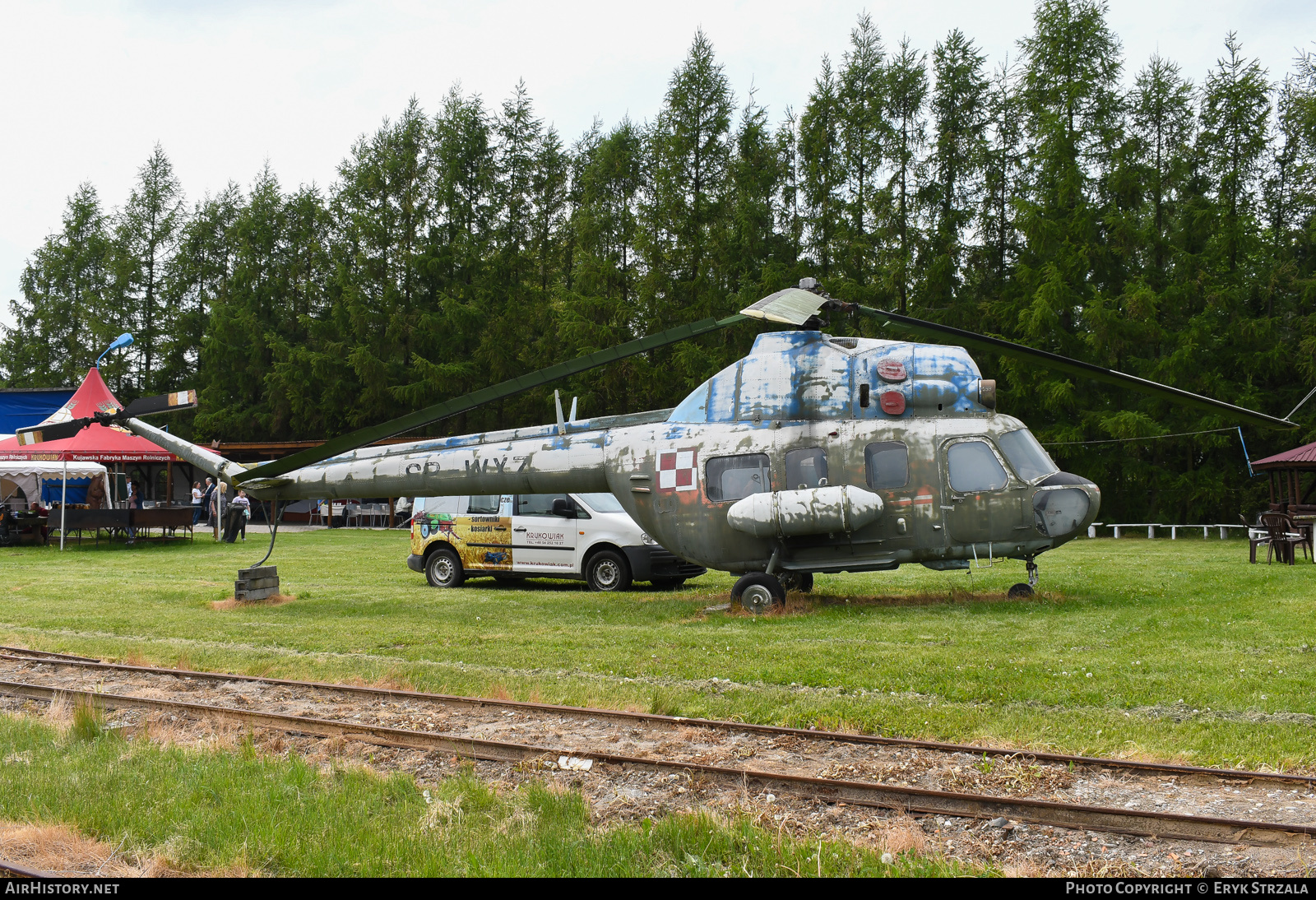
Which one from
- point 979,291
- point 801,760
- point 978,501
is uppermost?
point 979,291

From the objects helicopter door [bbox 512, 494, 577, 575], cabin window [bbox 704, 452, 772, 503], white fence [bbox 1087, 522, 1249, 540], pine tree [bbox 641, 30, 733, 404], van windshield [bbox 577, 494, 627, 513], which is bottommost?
white fence [bbox 1087, 522, 1249, 540]

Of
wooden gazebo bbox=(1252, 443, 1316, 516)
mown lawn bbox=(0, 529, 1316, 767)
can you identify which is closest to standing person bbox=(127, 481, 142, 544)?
mown lawn bbox=(0, 529, 1316, 767)

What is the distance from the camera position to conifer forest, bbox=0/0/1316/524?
92.7 ft

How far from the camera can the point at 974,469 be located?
1163 centimetres

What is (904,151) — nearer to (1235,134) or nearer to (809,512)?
(1235,134)

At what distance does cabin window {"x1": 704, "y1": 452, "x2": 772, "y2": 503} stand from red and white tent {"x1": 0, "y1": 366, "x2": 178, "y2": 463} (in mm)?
19309

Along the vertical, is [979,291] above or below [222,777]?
above

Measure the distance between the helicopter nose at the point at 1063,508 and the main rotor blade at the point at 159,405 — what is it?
12388 millimetres

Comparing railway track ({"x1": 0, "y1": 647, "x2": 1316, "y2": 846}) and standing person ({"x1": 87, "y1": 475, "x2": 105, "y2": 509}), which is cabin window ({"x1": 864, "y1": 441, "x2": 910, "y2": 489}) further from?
standing person ({"x1": 87, "y1": 475, "x2": 105, "y2": 509})

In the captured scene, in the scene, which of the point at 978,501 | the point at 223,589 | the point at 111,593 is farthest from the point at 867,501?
the point at 111,593

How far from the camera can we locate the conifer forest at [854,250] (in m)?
28.3

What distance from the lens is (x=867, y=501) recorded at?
11.5 m
